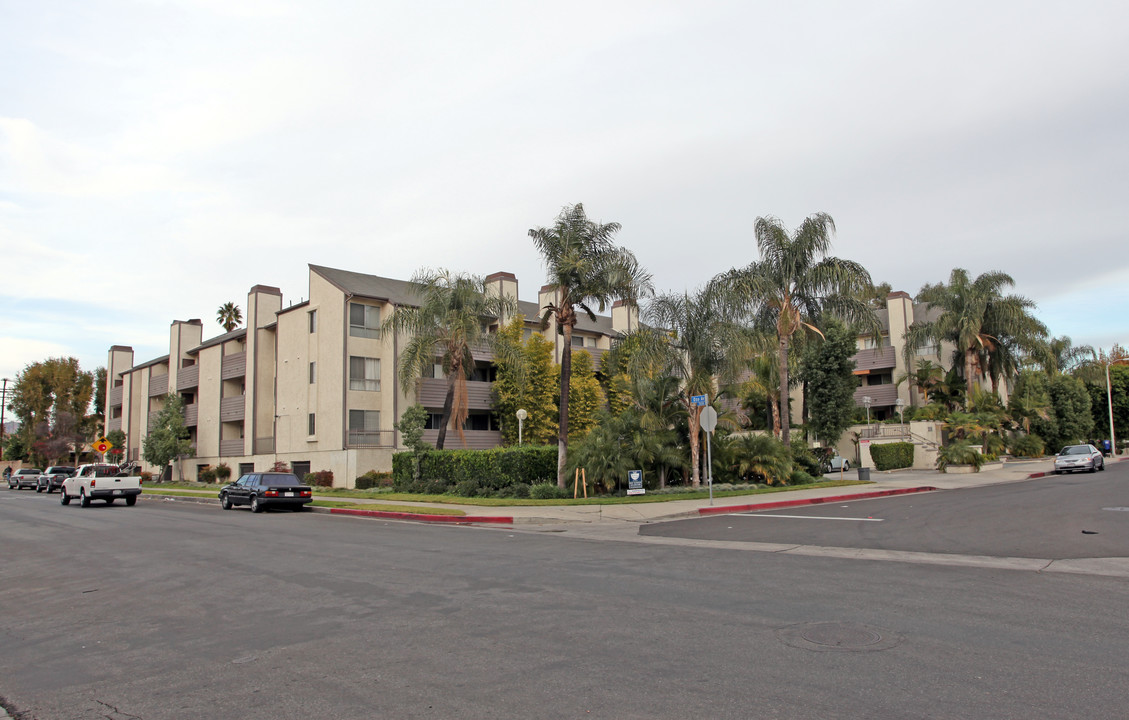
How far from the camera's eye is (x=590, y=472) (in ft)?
84.1

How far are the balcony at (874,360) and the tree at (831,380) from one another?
11628mm

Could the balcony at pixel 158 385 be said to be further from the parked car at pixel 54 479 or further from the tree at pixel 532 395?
the tree at pixel 532 395

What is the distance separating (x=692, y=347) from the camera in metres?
27.6

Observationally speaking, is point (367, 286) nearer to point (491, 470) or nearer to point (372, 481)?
point (372, 481)

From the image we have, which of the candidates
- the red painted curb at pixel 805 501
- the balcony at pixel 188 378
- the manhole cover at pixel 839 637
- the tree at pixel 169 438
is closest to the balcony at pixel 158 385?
the balcony at pixel 188 378

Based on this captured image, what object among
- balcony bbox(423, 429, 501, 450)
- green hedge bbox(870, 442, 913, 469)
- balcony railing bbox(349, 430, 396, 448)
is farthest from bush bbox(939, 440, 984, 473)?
balcony railing bbox(349, 430, 396, 448)

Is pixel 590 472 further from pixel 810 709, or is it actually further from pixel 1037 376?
→ pixel 1037 376

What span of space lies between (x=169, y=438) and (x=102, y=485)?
2006 cm

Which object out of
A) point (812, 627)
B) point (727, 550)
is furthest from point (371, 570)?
point (812, 627)

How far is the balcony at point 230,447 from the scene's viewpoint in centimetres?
4716

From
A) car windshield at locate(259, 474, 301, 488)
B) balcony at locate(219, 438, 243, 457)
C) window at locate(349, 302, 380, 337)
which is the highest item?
window at locate(349, 302, 380, 337)

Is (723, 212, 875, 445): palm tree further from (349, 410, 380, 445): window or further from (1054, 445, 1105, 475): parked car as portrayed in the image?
(349, 410, 380, 445): window

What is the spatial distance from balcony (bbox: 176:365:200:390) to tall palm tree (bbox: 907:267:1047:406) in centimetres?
4841

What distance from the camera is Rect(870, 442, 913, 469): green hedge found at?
4231 cm
